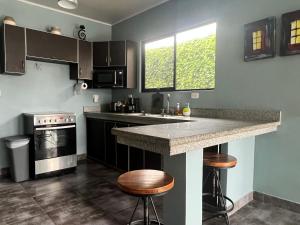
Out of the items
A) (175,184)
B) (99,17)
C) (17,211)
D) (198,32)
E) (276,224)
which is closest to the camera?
(175,184)

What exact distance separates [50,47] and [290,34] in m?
3.26

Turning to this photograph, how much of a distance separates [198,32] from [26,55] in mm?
2558

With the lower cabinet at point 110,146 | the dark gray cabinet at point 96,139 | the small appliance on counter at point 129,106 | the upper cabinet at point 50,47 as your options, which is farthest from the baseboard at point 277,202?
the upper cabinet at point 50,47

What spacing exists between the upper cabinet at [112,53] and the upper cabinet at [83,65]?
0.38 ft

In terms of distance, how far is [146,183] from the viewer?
4.48ft

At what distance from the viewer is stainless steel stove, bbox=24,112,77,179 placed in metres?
3.17

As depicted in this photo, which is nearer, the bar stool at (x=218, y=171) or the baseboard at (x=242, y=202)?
the bar stool at (x=218, y=171)

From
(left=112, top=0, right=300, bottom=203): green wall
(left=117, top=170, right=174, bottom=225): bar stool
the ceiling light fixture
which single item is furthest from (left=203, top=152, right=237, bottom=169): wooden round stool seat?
the ceiling light fixture

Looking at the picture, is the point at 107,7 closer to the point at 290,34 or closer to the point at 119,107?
the point at 119,107

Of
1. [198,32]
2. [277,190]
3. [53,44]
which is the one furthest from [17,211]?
[198,32]

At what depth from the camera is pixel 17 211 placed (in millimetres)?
2256

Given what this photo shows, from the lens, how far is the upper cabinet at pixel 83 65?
3791 millimetres

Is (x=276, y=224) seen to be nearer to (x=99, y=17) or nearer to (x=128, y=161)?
(x=128, y=161)

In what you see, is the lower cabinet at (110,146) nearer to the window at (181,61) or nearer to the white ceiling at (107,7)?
the window at (181,61)
